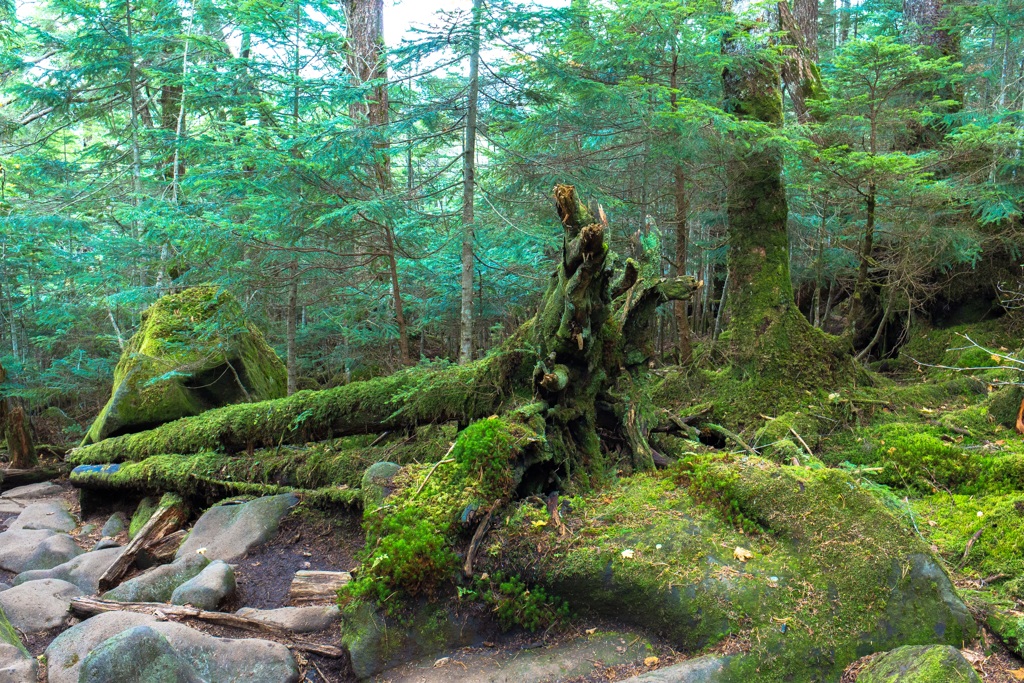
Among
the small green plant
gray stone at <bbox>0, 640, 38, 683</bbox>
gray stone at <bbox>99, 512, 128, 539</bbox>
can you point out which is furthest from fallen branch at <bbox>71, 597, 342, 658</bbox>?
gray stone at <bbox>99, 512, 128, 539</bbox>

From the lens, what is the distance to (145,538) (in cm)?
611

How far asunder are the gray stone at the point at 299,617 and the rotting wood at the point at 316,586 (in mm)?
272

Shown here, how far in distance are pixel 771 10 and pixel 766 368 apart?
494 cm

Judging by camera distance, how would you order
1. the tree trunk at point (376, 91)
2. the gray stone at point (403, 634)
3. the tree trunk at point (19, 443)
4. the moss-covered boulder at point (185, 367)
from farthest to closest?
the tree trunk at point (19, 443)
the moss-covered boulder at point (185, 367)
the tree trunk at point (376, 91)
the gray stone at point (403, 634)

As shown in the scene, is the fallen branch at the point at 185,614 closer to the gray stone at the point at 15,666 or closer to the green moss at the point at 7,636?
the green moss at the point at 7,636

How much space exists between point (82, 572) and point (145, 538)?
22.6 inches

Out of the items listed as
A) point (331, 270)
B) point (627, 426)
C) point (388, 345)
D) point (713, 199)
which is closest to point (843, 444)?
point (627, 426)

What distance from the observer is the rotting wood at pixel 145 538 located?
5.48 meters

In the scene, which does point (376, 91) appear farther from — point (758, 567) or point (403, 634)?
point (758, 567)

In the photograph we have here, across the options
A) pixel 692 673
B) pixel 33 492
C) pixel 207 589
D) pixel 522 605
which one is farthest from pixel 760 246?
pixel 33 492

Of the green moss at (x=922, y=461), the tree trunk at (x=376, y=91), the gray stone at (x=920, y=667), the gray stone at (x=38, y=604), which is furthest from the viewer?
the tree trunk at (x=376, y=91)

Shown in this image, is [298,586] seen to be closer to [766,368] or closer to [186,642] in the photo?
[186,642]

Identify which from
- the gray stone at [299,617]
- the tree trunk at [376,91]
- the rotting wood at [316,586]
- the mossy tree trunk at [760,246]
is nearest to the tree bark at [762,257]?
the mossy tree trunk at [760,246]

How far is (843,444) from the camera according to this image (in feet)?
20.8
